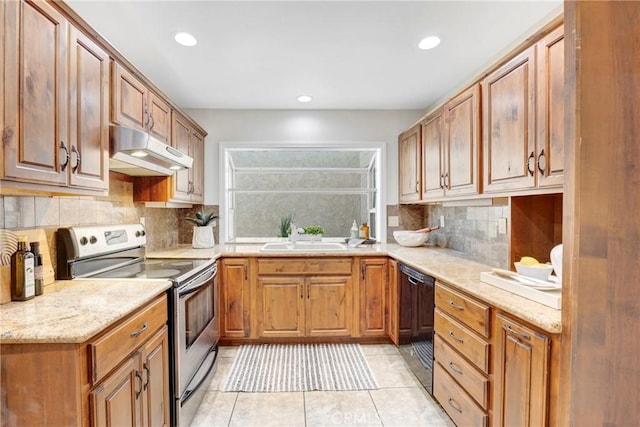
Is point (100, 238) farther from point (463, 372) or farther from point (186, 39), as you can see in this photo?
point (463, 372)

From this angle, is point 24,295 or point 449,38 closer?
point 24,295

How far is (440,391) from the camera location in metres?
1.88

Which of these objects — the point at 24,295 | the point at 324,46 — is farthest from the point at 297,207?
the point at 24,295

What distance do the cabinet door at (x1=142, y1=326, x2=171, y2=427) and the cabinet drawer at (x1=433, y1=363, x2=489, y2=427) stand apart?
1.54 meters

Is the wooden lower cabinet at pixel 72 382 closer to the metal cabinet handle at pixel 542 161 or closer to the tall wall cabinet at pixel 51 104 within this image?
the tall wall cabinet at pixel 51 104

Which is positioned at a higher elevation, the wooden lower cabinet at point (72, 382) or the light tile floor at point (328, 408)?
the wooden lower cabinet at point (72, 382)

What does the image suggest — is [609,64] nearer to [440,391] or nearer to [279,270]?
[440,391]

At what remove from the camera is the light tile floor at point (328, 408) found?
1862 mm

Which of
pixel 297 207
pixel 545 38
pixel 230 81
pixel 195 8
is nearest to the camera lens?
pixel 545 38

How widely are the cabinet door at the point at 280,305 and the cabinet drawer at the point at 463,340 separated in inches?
50.2

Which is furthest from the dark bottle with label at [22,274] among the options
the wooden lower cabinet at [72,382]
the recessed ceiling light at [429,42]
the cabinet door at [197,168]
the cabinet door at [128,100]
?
the recessed ceiling light at [429,42]

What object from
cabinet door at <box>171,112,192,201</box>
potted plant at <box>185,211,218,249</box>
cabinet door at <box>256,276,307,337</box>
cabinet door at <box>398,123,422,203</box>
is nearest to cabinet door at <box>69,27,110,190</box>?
cabinet door at <box>171,112,192,201</box>

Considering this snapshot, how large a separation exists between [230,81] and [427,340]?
2.58 metres

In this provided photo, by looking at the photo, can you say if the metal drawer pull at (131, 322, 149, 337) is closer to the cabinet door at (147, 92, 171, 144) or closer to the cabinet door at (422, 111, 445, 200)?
the cabinet door at (147, 92, 171, 144)
